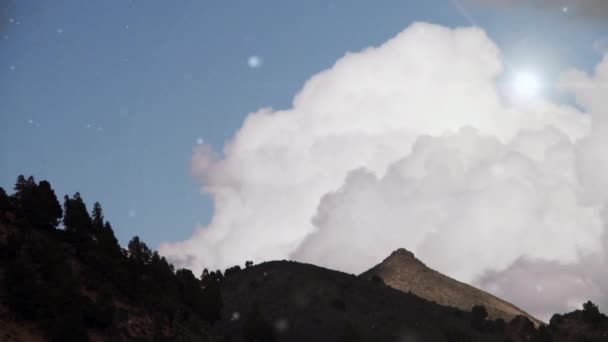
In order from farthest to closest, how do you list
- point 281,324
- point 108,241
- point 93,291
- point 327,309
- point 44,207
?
point 327,309 < point 281,324 < point 108,241 < point 44,207 < point 93,291

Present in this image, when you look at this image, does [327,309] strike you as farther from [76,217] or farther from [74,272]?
[74,272]

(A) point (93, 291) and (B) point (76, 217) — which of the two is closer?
(A) point (93, 291)

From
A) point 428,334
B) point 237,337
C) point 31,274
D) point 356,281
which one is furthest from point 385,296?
point 31,274

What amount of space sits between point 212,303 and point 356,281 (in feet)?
327

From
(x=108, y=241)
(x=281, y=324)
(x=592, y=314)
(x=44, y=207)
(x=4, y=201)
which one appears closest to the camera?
(x=4, y=201)

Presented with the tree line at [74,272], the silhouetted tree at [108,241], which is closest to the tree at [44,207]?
the tree line at [74,272]

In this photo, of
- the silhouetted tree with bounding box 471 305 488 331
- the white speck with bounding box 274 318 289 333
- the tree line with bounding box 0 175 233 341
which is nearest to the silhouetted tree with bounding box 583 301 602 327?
the tree line with bounding box 0 175 233 341

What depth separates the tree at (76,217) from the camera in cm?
6856

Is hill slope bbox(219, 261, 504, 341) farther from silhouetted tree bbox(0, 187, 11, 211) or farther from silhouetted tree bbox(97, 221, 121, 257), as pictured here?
silhouetted tree bbox(0, 187, 11, 211)

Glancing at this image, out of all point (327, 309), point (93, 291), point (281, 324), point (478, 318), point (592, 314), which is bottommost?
point (93, 291)

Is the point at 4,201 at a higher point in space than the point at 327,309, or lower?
lower

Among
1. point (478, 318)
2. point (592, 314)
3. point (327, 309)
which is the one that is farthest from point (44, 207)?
point (478, 318)

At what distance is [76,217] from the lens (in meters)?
69.1

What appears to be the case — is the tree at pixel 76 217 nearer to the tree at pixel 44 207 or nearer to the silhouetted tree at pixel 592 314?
the tree at pixel 44 207
